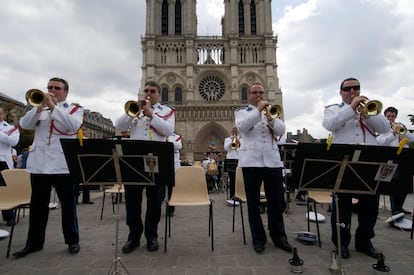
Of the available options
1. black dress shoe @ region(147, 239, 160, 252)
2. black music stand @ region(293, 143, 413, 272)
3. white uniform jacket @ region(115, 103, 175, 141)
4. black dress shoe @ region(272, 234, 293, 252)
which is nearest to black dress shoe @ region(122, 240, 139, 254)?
black dress shoe @ region(147, 239, 160, 252)

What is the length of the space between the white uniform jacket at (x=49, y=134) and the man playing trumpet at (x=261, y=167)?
98.4 inches

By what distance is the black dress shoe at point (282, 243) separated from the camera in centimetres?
374

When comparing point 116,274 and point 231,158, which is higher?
point 231,158

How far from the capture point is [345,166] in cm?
294

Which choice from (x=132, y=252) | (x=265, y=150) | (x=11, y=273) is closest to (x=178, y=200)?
(x=132, y=252)

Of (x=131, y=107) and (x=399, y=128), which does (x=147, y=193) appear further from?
(x=399, y=128)

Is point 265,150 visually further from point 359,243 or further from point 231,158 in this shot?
point 231,158

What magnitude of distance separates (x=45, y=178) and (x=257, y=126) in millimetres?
3273

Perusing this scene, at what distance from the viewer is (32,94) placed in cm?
331

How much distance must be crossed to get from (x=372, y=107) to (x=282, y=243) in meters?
2.25

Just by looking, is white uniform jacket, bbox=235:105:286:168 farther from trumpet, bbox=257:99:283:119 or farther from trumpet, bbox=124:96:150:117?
trumpet, bbox=124:96:150:117

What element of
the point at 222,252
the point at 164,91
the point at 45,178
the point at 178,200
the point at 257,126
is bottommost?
the point at 222,252

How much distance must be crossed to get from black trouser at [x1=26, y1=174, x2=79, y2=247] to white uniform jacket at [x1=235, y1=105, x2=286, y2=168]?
103 inches

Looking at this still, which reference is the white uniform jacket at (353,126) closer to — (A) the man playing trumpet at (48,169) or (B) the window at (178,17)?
(A) the man playing trumpet at (48,169)
